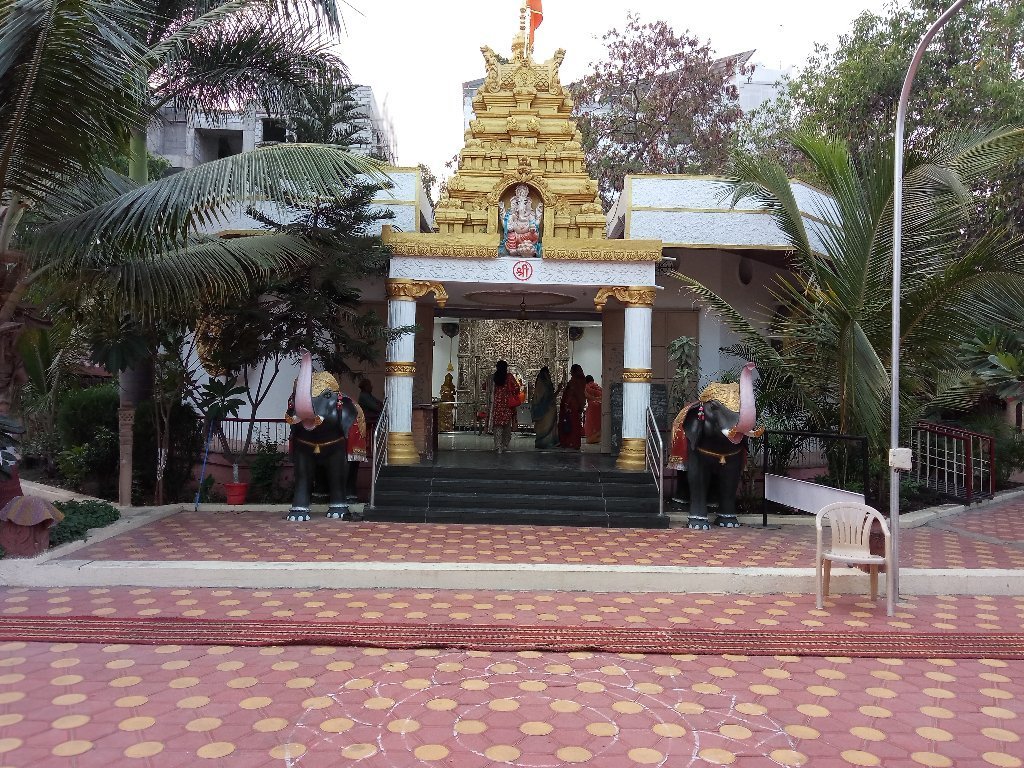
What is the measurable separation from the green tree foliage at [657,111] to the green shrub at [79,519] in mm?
13453

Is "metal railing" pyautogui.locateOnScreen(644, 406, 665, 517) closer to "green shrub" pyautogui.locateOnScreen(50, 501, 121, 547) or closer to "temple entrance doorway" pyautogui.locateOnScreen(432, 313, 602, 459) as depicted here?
"green shrub" pyautogui.locateOnScreen(50, 501, 121, 547)

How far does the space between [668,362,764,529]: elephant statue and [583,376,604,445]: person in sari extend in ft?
12.7

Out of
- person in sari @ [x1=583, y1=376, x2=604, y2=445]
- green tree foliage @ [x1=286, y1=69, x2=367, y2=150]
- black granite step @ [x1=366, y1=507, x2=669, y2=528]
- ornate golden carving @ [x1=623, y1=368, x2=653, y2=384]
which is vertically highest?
green tree foliage @ [x1=286, y1=69, x2=367, y2=150]

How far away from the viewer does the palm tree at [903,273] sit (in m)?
7.66

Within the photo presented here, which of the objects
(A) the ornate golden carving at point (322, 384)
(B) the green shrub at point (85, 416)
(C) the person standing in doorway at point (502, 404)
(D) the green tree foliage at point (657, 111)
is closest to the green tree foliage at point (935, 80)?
(D) the green tree foliage at point (657, 111)

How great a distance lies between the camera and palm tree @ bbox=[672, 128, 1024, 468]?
7664 mm

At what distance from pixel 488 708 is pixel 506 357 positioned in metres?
13.3

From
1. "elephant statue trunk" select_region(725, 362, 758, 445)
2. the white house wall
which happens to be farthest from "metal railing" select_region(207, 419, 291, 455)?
the white house wall

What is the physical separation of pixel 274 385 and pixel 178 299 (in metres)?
4.38

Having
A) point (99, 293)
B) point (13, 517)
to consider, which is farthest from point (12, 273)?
point (13, 517)

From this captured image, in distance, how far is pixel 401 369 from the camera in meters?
10.0

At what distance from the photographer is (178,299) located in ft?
25.5

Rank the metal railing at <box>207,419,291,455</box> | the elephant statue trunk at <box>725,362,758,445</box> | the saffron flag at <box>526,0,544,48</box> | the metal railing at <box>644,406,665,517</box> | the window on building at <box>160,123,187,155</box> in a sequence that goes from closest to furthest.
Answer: the elephant statue trunk at <box>725,362,758,445</box> → the metal railing at <box>644,406,665,517</box> → the metal railing at <box>207,419,291,455</box> → the saffron flag at <box>526,0,544,48</box> → the window on building at <box>160,123,187,155</box>

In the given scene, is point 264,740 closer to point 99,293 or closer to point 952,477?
point 99,293
